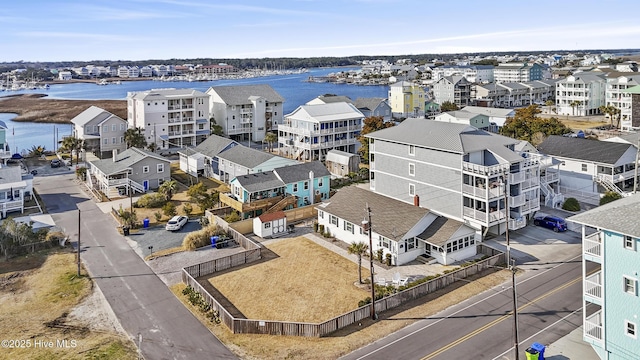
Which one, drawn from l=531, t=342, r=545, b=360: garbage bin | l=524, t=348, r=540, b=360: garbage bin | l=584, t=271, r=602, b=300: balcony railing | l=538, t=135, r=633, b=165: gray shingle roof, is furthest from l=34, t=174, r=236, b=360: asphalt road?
l=538, t=135, r=633, b=165: gray shingle roof

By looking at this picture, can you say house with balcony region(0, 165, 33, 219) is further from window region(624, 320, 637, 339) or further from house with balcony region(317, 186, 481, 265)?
window region(624, 320, 637, 339)

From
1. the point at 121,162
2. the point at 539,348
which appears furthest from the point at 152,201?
the point at 539,348

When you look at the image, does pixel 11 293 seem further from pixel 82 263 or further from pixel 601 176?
pixel 601 176

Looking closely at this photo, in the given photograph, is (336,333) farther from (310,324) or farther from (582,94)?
(582,94)

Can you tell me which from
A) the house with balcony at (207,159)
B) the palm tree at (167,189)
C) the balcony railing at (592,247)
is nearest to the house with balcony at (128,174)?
the palm tree at (167,189)

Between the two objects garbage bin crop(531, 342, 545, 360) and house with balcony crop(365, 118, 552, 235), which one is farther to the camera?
house with balcony crop(365, 118, 552, 235)

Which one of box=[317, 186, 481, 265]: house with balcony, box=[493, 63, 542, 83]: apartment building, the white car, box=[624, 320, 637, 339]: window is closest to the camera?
box=[624, 320, 637, 339]: window
